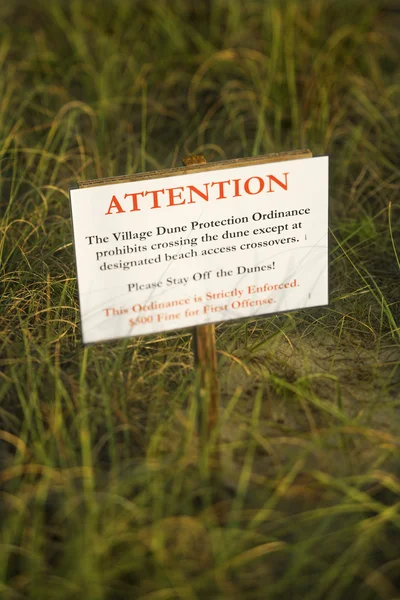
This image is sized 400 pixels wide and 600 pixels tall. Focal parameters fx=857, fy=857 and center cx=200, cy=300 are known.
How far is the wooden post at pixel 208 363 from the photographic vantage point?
6.32 ft

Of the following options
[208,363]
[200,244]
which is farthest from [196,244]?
[208,363]

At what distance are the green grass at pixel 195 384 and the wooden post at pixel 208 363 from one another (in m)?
0.04

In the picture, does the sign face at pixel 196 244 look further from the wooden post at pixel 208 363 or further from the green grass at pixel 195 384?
the green grass at pixel 195 384

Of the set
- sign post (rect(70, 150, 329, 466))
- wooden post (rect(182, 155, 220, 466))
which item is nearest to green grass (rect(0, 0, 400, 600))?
wooden post (rect(182, 155, 220, 466))

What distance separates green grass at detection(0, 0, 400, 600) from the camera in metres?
1.63

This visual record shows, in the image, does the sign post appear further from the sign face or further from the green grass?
the green grass

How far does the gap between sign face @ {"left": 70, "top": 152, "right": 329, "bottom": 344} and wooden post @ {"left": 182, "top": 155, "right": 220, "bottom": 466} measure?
0.11 ft

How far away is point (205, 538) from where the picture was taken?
1684 millimetres

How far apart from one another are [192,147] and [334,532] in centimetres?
202

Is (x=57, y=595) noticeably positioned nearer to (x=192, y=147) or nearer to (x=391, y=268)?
(x=391, y=268)

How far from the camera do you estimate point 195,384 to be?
191 centimetres

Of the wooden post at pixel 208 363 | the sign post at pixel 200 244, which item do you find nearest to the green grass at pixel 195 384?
the wooden post at pixel 208 363

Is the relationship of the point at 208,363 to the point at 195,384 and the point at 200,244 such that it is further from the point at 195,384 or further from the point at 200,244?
the point at 200,244

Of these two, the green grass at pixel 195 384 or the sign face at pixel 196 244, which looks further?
the sign face at pixel 196 244
